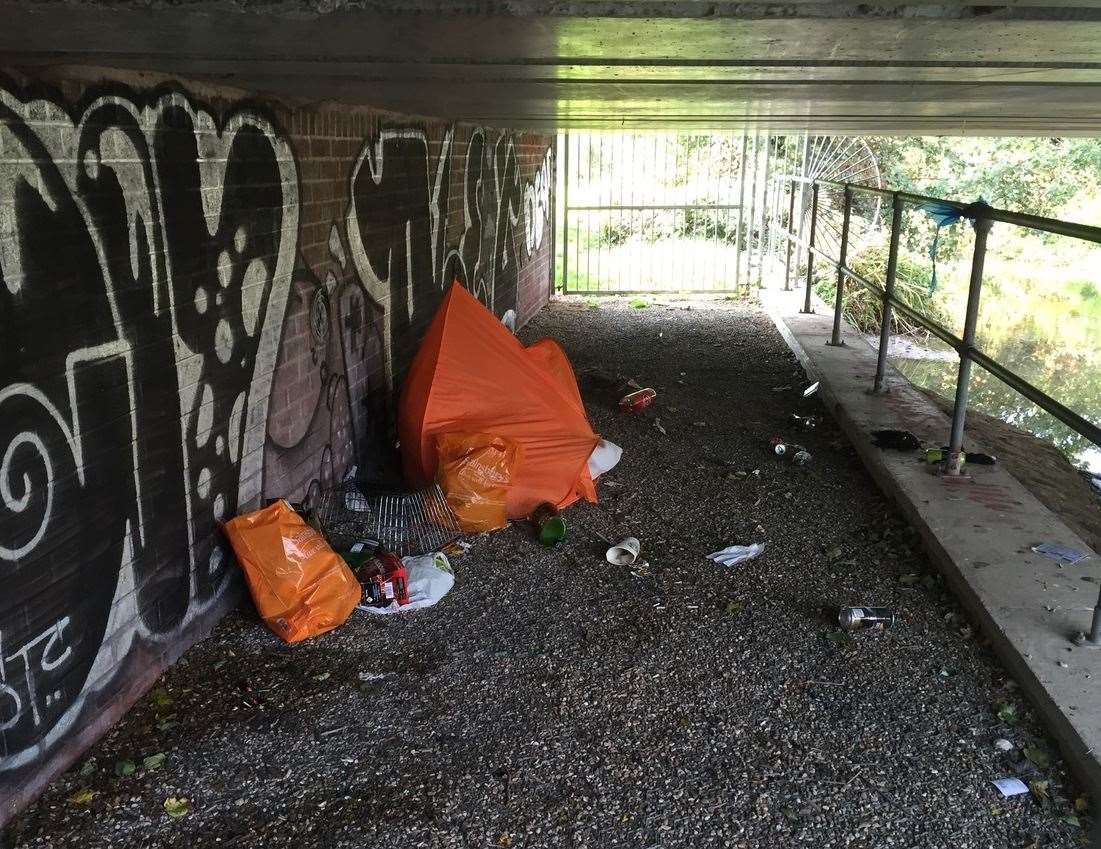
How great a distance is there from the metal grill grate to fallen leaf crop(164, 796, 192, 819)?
1677 millimetres

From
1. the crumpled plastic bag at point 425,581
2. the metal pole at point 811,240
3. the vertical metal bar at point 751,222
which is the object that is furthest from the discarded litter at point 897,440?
the vertical metal bar at point 751,222

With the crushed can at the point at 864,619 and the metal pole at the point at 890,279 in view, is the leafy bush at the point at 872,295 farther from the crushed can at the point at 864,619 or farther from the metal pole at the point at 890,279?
the crushed can at the point at 864,619

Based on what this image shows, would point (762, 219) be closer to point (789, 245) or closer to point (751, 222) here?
point (751, 222)

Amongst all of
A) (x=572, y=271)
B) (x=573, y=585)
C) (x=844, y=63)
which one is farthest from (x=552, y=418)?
(x=572, y=271)

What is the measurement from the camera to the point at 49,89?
2.66 meters

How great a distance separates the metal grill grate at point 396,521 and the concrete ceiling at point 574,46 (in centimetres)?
190

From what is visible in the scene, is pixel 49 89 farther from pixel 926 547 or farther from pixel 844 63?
pixel 926 547

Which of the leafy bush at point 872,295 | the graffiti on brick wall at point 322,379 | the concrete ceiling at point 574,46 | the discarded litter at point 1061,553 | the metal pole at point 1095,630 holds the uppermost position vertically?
the concrete ceiling at point 574,46

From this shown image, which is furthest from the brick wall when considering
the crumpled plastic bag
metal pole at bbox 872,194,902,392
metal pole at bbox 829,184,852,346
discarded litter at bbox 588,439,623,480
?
metal pole at bbox 829,184,852,346

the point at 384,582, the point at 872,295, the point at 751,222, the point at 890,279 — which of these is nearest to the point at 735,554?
the point at 384,582

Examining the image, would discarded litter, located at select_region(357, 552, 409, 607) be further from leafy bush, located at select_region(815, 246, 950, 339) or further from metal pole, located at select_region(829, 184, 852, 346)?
leafy bush, located at select_region(815, 246, 950, 339)

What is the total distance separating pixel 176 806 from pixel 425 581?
1.45m

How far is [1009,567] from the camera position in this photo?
3.84 m

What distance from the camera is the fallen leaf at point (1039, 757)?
2824mm
